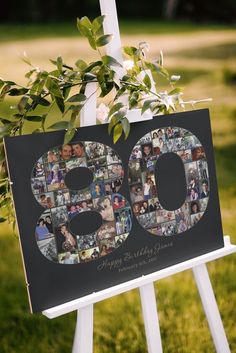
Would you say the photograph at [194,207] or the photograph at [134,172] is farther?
the photograph at [194,207]

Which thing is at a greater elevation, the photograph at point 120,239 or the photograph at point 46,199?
the photograph at point 46,199

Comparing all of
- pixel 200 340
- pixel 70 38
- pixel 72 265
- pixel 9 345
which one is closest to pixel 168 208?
pixel 72 265

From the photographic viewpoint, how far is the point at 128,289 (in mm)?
1633

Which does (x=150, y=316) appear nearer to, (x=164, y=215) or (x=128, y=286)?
(x=128, y=286)

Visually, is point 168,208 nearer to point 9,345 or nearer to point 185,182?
point 185,182

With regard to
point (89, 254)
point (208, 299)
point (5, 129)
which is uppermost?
point (5, 129)

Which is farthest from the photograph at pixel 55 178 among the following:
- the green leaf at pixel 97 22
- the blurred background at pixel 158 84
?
the blurred background at pixel 158 84

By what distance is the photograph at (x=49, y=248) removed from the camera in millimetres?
1504

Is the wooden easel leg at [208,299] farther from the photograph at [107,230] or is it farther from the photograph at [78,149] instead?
the photograph at [78,149]

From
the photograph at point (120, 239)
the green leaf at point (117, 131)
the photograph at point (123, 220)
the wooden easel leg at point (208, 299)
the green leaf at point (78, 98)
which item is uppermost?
the green leaf at point (78, 98)

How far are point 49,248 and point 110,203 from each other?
199 millimetres

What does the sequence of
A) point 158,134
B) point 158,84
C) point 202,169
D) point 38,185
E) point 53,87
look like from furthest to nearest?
point 158,84 < point 202,169 < point 158,134 < point 53,87 < point 38,185

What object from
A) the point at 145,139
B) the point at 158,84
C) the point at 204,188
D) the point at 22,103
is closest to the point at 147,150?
the point at 145,139

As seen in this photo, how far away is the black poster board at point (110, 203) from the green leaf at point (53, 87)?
119mm
